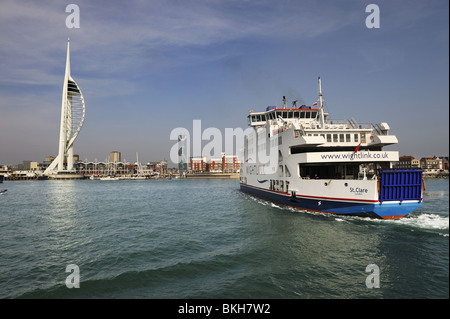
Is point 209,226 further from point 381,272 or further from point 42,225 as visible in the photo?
point 42,225

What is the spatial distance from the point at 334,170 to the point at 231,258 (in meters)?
18.6

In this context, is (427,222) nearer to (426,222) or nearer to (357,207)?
(426,222)

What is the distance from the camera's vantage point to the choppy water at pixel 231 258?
9117 mm

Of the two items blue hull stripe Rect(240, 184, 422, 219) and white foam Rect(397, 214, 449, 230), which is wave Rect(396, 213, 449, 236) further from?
blue hull stripe Rect(240, 184, 422, 219)

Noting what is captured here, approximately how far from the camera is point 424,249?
12594 mm

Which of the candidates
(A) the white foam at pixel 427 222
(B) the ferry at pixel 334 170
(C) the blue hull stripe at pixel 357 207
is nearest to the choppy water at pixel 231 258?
(A) the white foam at pixel 427 222

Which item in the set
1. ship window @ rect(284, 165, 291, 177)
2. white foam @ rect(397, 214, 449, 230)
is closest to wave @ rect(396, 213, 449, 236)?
white foam @ rect(397, 214, 449, 230)

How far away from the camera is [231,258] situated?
12.5 metres

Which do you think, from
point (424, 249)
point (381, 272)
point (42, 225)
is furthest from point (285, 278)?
point (42, 225)

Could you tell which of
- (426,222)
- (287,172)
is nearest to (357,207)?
(426,222)

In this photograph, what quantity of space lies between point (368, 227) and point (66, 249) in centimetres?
1972

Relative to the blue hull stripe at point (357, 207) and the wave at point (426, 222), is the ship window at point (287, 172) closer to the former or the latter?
the blue hull stripe at point (357, 207)

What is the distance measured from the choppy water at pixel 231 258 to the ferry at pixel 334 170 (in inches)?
59.8

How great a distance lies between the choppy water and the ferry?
1.52 metres
